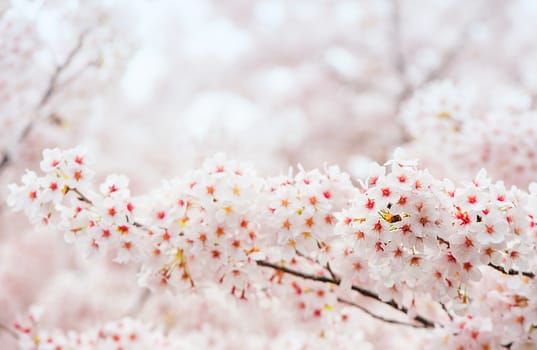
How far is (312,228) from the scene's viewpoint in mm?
2125

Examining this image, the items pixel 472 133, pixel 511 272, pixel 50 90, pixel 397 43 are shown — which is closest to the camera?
pixel 511 272

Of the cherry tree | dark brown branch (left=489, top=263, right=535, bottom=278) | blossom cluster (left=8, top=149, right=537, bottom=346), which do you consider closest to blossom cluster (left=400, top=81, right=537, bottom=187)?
the cherry tree

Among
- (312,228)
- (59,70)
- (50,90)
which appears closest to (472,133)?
(312,228)

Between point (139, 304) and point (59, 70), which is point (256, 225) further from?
point (139, 304)

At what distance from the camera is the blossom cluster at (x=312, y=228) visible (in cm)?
190

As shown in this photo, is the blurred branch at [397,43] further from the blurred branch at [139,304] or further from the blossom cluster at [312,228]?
the blossom cluster at [312,228]

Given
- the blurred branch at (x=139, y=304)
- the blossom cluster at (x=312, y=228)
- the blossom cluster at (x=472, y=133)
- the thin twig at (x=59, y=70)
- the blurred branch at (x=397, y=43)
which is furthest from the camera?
the blurred branch at (x=397, y=43)

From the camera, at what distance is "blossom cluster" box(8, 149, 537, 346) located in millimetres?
1901

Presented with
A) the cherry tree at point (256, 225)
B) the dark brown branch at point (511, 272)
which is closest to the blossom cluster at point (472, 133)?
the cherry tree at point (256, 225)

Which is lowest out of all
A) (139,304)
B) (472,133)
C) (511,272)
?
(511,272)

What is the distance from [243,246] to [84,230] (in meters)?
0.63

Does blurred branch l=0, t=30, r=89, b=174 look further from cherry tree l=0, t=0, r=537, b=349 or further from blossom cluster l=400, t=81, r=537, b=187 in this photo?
blossom cluster l=400, t=81, r=537, b=187

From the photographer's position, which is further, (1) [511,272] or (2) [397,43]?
(2) [397,43]

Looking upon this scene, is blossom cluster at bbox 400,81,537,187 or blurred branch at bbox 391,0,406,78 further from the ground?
blurred branch at bbox 391,0,406,78
